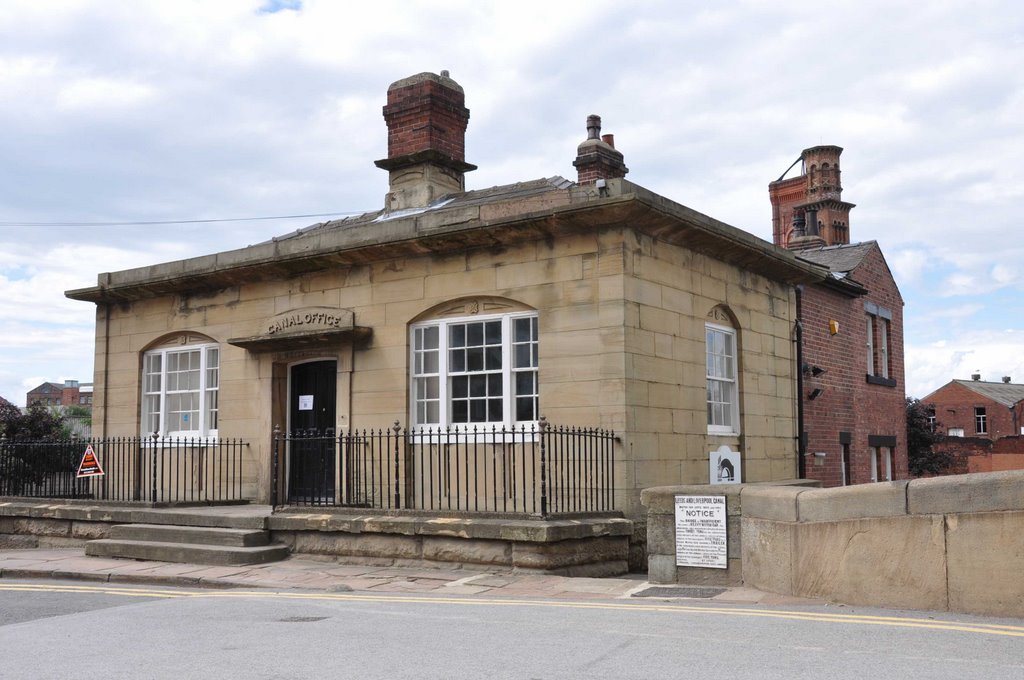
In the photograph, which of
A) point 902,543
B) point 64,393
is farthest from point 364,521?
point 64,393

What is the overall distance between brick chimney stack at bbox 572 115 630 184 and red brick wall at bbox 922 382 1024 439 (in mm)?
48007

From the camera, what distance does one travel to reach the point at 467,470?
11273mm

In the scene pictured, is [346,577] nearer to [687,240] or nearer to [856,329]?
[687,240]

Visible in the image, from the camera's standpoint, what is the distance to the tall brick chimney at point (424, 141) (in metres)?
17.7

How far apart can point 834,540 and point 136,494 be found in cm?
1067

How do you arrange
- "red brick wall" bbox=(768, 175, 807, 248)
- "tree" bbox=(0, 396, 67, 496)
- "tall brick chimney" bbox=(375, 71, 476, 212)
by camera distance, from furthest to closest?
"red brick wall" bbox=(768, 175, 807, 248) < "tall brick chimney" bbox=(375, 71, 476, 212) < "tree" bbox=(0, 396, 67, 496)

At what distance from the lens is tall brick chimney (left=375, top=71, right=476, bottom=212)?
58.2 feet

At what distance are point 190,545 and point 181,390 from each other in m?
5.05

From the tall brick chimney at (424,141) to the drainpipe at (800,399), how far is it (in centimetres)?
659

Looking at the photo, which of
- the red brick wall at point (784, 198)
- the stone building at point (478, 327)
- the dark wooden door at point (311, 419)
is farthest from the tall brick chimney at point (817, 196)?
the dark wooden door at point (311, 419)

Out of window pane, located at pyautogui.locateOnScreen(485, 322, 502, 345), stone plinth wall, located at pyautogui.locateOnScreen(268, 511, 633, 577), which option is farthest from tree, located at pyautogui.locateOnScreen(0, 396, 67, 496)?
window pane, located at pyautogui.locateOnScreen(485, 322, 502, 345)

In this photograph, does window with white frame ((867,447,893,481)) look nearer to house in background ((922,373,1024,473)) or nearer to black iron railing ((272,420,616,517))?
black iron railing ((272,420,616,517))

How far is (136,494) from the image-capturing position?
1469 cm

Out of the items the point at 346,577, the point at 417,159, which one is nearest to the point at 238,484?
the point at 346,577
